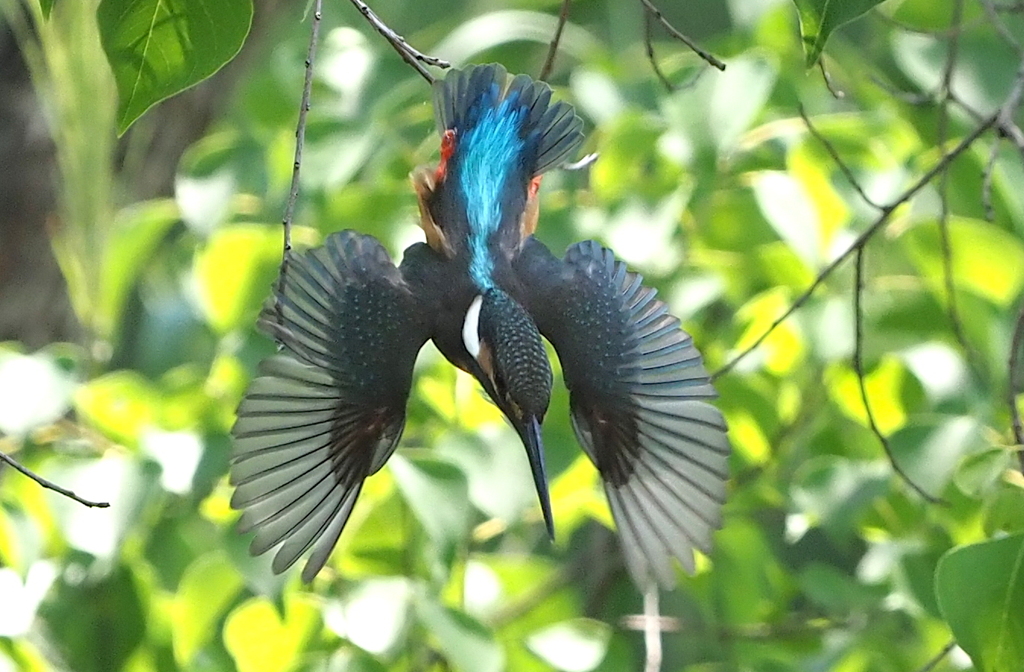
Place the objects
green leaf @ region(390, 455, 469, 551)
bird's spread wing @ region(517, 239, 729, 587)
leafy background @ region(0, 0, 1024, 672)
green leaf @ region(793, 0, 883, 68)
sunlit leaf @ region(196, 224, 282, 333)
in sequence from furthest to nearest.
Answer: sunlit leaf @ region(196, 224, 282, 333), leafy background @ region(0, 0, 1024, 672), green leaf @ region(390, 455, 469, 551), bird's spread wing @ region(517, 239, 729, 587), green leaf @ region(793, 0, 883, 68)

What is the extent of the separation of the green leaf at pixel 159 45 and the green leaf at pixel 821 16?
1.08ft

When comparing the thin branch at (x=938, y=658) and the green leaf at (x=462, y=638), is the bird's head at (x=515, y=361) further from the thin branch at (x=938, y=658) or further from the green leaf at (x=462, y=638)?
the green leaf at (x=462, y=638)

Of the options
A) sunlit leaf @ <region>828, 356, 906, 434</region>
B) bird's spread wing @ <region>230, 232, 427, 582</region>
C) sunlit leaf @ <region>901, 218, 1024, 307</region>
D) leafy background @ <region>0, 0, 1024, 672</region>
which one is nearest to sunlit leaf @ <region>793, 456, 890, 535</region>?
leafy background @ <region>0, 0, 1024, 672</region>

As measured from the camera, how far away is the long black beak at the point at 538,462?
3.01 ft

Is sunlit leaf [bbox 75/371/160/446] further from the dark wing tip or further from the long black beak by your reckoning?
the long black beak

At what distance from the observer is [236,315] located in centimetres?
166

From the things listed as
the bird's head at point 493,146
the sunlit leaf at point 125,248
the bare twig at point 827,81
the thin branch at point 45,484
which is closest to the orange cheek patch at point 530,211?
the bird's head at point 493,146

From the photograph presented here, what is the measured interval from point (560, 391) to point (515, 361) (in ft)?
2.05

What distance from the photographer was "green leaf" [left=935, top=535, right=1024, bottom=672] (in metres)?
0.98

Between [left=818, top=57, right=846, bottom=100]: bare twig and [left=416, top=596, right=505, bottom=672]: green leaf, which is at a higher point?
[left=818, top=57, right=846, bottom=100]: bare twig

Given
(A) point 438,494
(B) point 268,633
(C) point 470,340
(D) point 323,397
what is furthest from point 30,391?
(C) point 470,340

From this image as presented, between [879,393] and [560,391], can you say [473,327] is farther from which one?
[879,393]

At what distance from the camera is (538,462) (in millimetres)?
931

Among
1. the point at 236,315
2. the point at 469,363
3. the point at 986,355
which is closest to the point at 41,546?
the point at 236,315
